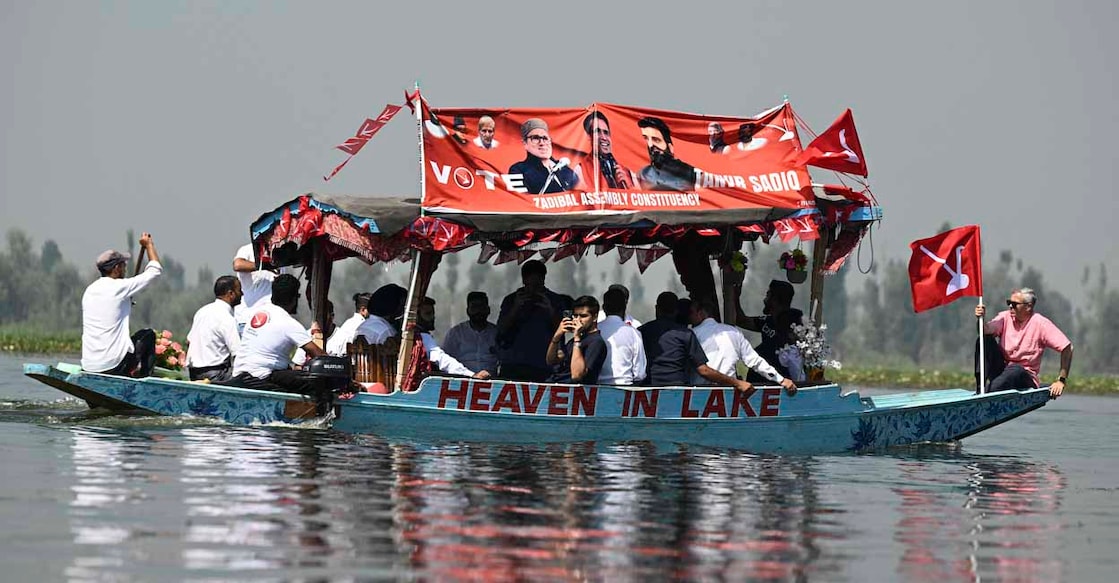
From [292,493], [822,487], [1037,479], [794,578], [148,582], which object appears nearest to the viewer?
[148,582]

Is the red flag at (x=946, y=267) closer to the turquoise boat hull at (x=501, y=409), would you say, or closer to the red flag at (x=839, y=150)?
the red flag at (x=839, y=150)

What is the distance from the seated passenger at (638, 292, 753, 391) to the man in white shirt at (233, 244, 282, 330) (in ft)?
13.1

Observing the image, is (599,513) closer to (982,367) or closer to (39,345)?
(982,367)

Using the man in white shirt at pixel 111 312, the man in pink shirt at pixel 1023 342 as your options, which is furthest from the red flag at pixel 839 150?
the man in white shirt at pixel 111 312

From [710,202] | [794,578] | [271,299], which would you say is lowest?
[794,578]

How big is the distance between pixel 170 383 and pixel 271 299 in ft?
4.24

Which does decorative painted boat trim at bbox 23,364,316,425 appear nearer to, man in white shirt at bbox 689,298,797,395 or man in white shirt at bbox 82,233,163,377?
man in white shirt at bbox 82,233,163,377

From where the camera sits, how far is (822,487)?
41.8 ft

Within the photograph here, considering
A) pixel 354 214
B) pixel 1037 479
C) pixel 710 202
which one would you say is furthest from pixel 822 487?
pixel 354 214

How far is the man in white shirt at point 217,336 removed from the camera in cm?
1599

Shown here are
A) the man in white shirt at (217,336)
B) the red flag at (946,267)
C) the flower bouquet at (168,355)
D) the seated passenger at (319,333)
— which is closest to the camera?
the man in white shirt at (217,336)

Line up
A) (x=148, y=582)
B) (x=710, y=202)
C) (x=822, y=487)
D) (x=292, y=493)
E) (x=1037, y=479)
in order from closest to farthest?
(x=148, y=582)
(x=292, y=493)
(x=822, y=487)
(x=1037, y=479)
(x=710, y=202)

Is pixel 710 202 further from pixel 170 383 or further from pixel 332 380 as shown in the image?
pixel 170 383

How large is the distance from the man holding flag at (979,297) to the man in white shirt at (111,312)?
7863mm
